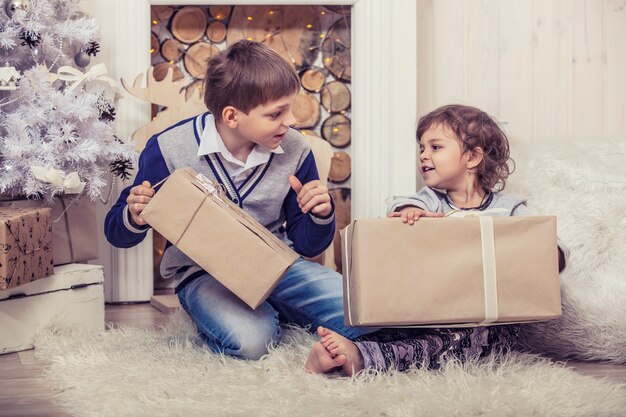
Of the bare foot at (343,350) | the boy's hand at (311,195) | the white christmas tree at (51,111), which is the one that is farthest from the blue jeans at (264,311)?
the white christmas tree at (51,111)

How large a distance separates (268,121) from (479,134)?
0.53 metres

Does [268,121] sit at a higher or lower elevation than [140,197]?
higher

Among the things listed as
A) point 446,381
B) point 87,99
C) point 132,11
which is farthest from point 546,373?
point 132,11

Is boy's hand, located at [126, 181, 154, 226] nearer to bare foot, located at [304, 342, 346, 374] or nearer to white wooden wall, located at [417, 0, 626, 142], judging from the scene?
bare foot, located at [304, 342, 346, 374]

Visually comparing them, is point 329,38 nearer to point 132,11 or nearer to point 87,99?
point 132,11

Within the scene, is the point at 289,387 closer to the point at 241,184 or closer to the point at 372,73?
the point at 241,184

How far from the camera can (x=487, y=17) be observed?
2549 millimetres

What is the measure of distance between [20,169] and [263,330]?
2.68 ft

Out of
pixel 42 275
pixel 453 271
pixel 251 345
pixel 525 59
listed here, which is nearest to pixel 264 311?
pixel 251 345

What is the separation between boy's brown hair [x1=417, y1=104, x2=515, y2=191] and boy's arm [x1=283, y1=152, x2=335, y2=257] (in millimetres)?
309

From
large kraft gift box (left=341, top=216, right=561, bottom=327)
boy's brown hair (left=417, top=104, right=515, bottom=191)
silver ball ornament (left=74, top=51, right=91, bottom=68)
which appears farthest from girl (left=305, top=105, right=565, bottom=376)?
silver ball ornament (left=74, top=51, right=91, bottom=68)

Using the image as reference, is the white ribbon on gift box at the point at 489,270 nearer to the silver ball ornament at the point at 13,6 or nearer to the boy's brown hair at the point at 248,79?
the boy's brown hair at the point at 248,79

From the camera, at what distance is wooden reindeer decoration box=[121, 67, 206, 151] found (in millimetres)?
2330

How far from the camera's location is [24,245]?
1782 mm
